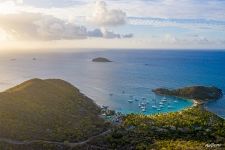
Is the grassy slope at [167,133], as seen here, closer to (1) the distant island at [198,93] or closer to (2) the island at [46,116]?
(2) the island at [46,116]

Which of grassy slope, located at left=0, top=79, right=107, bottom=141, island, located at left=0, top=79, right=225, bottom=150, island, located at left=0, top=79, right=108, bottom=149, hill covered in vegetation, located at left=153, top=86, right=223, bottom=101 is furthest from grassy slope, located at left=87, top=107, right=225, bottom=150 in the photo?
hill covered in vegetation, located at left=153, top=86, right=223, bottom=101

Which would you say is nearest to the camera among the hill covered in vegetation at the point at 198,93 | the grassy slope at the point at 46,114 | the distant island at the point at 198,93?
the grassy slope at the point at 46,114

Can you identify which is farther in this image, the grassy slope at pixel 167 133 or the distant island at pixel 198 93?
the distant island at pixel 198 93

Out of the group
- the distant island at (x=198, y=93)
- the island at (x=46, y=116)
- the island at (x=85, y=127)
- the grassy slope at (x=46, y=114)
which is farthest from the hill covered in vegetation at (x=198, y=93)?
the grassy slope at (x=46, y=114)

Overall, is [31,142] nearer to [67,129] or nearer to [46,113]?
[67,129]

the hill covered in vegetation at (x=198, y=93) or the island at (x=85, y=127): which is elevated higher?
the island at (x=85, y=127)

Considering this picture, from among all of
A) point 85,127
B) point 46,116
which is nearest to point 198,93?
point 85,127

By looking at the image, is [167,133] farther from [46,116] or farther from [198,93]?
[198,93]

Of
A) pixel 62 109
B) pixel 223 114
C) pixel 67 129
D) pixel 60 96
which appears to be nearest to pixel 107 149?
pixel 67 129

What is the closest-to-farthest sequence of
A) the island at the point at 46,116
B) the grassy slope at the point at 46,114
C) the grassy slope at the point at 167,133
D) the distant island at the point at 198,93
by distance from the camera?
1. the grassy slope at the point at 167,133
2. the island at the point at 46,116
3. the grassy slope at the point at 46,114
4. the distant island at the point at 198,93

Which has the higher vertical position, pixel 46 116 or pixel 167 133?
pixel 46 116

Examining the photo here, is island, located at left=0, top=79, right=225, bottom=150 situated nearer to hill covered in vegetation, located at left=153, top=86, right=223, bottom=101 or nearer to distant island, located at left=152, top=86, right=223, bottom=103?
distant island, located at left=152, top=86, right=223, bottom=103
